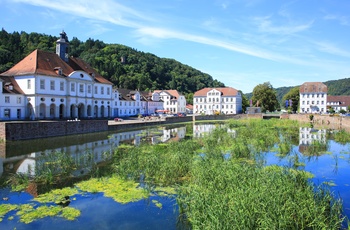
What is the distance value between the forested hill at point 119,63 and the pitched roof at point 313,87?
179 ft

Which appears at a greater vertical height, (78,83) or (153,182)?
(78,83)

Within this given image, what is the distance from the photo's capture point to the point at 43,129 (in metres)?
29.4

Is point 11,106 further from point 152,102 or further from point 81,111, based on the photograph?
point 152,102

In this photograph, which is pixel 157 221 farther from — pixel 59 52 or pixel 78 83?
pixel 59 52

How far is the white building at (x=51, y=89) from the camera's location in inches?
1596

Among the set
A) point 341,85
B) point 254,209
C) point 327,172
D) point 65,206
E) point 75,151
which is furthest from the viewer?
point 341,85

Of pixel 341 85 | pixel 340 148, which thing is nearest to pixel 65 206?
pixel 340 148

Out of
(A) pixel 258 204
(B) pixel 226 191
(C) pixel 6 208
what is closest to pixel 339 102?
(B) pixel 226 191

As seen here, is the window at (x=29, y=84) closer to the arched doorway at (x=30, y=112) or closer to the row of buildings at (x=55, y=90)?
the row of buildings at (x=55, y=90)

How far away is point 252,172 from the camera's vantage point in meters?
11.4

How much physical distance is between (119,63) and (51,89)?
271 ft

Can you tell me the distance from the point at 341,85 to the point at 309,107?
98282 millimetres

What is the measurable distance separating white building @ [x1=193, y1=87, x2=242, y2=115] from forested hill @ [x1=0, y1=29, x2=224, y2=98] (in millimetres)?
26689

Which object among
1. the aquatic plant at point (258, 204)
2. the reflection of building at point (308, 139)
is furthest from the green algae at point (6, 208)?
the reflection of building at point (308, 139)
